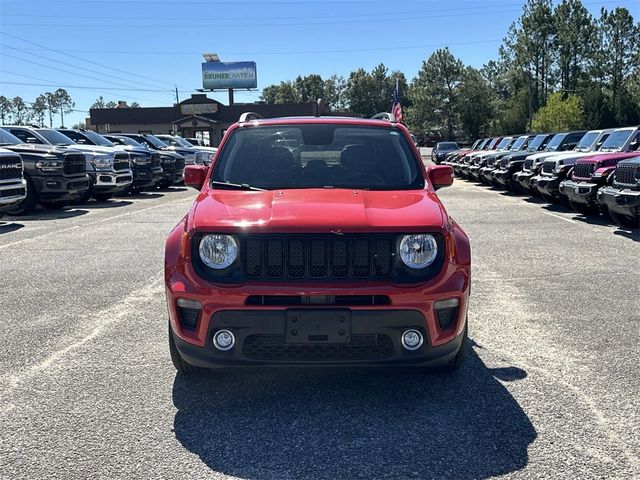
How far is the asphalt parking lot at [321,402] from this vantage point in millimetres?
3096

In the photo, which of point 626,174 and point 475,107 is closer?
point 626,174

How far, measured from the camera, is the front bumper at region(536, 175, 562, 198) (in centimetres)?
1411

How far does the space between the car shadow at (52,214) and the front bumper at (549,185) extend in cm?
1071

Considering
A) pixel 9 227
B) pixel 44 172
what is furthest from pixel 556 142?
pixel 9 227

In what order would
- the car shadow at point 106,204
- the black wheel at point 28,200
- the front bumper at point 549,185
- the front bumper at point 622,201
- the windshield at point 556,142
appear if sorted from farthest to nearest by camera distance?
the windshield at point 556,142 < the car shadow at point 106,204 < the front bumper at point 549,185 < the black wheel at point 28,200 < the front bumper at point 622,201

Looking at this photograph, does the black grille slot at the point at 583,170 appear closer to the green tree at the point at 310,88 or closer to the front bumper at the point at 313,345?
the front bumper at the point at 313,345

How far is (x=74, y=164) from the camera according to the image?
14617 mm

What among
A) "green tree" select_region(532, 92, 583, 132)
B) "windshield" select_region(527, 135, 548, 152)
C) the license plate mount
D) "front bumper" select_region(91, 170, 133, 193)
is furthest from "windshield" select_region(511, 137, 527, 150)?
"green tree" select_region(532, 92, 583, 132)

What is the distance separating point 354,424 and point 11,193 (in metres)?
10.6

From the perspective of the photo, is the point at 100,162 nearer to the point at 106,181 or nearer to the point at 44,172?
the point at 106,181

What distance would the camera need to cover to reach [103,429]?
11.3ft

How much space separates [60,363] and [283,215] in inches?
83.8

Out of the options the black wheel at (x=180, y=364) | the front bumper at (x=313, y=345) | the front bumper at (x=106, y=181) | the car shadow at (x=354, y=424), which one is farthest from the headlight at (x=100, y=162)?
the front bumper at (x=313, y=345)

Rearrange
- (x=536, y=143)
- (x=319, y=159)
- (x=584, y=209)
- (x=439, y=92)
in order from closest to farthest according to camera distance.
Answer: (x=319, y=159)
(x=584, y=209)
(x=536, y=143)
(x=439, y=92)
